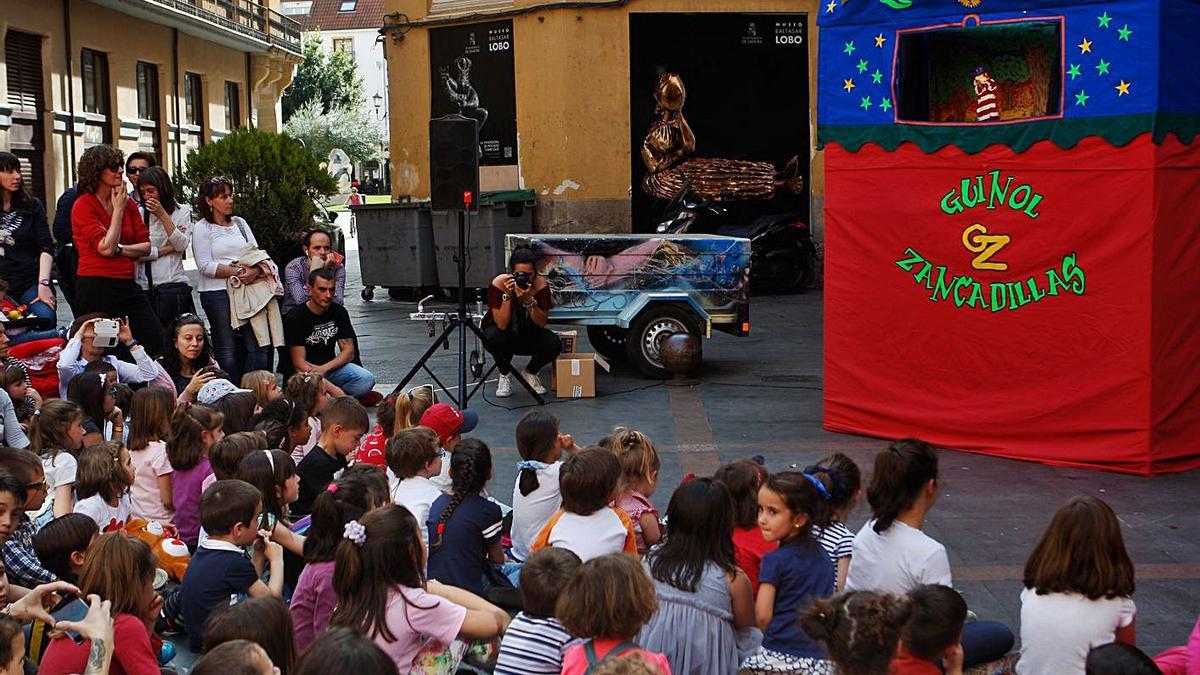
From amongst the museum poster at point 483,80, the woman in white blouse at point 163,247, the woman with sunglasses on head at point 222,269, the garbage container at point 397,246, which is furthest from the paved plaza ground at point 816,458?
the museum poster at point 483,80

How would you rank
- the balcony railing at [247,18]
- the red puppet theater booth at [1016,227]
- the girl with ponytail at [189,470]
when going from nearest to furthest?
the girl with ponytail at [189,470]
the red puppet theater booth at [1016,227]
the balcony railing at [247,18]

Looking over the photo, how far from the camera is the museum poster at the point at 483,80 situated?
860 inches

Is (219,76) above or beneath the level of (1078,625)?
above

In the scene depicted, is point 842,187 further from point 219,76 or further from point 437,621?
point 219,76

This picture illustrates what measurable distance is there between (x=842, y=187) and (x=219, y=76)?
28522 mm

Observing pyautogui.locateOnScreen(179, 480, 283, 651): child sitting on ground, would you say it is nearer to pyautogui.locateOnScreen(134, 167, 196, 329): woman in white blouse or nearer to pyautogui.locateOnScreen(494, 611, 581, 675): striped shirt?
pyautogui.locateOnScreen(494, 611, 581, 675): striped shirt

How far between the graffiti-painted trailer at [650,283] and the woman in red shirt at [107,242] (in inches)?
145

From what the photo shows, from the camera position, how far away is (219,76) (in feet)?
116

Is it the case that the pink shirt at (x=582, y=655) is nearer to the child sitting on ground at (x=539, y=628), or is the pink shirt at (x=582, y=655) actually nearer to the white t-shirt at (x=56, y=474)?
the child sitting on ground at (x=539, y=628)

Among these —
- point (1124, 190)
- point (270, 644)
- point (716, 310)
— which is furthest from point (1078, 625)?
point (716, 310)

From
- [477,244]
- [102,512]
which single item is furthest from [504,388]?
[477,244]

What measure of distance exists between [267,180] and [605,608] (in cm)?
1296

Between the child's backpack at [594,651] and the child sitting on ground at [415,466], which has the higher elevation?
the child sitting on ground at [415,466]

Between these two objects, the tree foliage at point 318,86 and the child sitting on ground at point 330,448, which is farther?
the tree foliage at point 318,86
